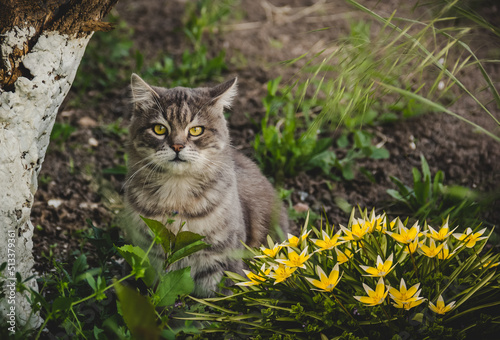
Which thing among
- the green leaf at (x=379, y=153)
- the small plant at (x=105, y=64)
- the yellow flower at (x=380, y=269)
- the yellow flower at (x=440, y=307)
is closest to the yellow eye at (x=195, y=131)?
the yellow flower at (x=380, y=269)

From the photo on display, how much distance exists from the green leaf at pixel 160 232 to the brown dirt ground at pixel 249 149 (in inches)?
33.1

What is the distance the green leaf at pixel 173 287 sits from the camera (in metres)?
1.97

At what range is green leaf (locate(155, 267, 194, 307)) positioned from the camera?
1969mm

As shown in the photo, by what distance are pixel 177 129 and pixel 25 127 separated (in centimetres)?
76

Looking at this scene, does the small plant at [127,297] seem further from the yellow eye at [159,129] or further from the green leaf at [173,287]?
the yellow eye at [159,129]

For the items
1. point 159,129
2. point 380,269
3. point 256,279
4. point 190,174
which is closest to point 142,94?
point 159,129

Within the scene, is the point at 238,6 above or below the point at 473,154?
above

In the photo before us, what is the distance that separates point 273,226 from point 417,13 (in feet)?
11.8

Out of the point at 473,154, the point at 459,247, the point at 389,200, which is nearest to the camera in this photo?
the point at 459,247

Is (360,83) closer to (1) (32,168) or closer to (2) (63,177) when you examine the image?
(1) (32,168)

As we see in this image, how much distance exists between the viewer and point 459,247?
2057 millimetres

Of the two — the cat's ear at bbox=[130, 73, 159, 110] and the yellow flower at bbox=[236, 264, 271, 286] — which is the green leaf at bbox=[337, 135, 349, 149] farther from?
the yellow flower at bbox=[236, 264, 271, 286]

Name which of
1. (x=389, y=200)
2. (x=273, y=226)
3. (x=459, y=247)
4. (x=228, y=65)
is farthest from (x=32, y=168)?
(x=228, y=65)

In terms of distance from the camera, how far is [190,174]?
2594 mm
